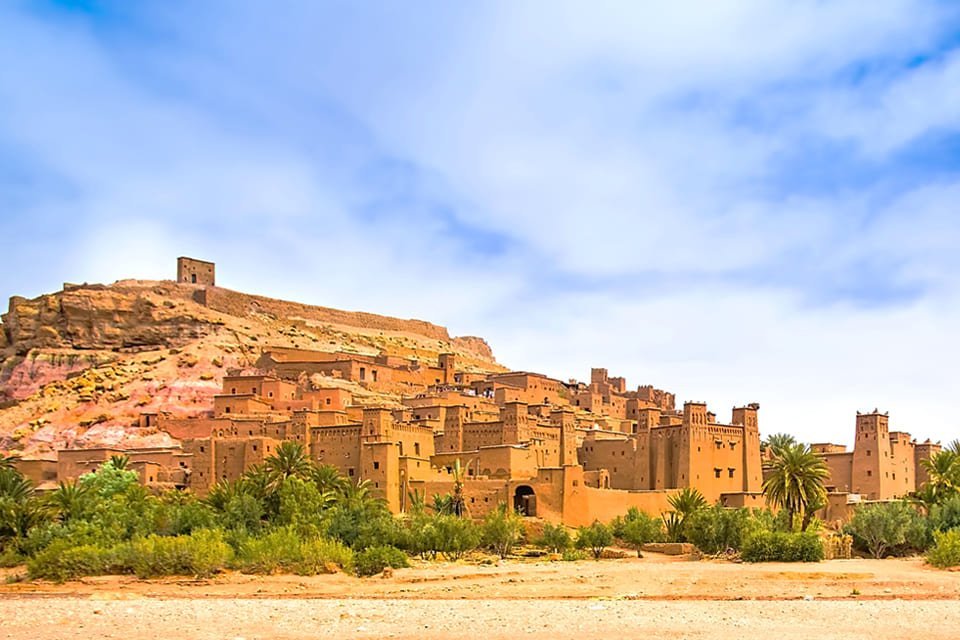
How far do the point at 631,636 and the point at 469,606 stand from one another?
6204 mm

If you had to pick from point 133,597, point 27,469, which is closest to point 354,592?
point 133,597

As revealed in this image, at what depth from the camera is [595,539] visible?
134 feet

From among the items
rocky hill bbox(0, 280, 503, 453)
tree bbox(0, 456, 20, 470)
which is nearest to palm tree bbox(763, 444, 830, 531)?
rocky hill bbox(0, 280, 503, 453)

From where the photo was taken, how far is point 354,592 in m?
31.9

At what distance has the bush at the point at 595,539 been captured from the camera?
40812mm

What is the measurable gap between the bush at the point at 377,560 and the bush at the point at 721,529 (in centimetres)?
1001

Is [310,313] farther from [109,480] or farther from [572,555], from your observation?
[572,555]

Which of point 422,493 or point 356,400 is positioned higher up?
point 356,400

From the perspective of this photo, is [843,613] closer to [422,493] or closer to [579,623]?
[579,623]

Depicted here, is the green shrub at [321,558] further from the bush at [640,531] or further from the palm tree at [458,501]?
the bush at [640,531]

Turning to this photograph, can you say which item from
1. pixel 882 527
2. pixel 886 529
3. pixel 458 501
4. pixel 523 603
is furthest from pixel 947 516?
pixel 523 603

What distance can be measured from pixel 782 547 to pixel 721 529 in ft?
10.5

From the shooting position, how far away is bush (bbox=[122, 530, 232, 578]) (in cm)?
3606

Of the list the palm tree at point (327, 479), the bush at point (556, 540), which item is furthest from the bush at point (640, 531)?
the palm tree at point (327, 479)
